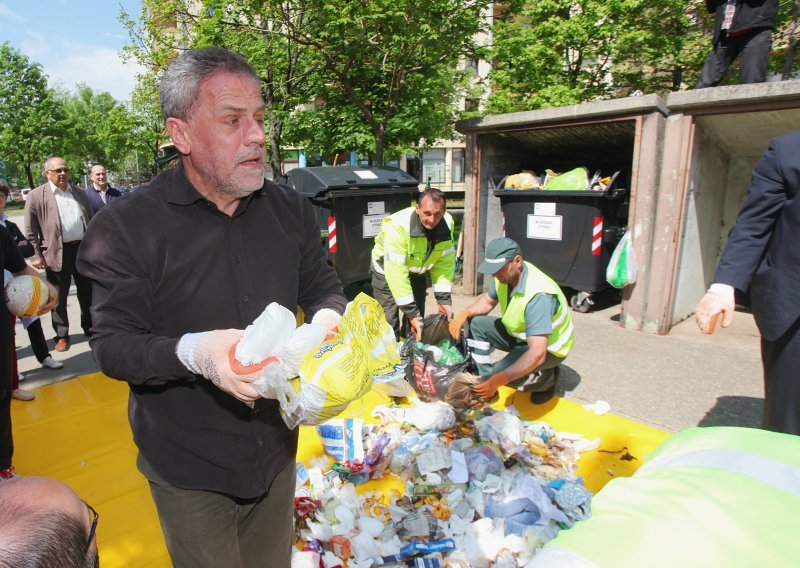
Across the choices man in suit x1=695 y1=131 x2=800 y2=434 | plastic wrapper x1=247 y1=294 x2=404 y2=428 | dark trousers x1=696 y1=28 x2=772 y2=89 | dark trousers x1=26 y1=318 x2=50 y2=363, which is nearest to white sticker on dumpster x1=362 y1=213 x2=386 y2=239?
dark trousers x1=26 y1=318 x2=50 y2=363

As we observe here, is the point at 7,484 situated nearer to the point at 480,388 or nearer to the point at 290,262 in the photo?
the point at 290,262

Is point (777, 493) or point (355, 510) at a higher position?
point (777, 493)

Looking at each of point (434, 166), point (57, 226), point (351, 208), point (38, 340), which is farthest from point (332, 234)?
point (434, 166)

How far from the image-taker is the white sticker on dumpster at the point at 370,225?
585 cm

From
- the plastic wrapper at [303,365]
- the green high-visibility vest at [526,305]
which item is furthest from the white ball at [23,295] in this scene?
the green high-visibility vest at [526,305]

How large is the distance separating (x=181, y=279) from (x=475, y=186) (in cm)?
566

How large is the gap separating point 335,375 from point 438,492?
6.34ft

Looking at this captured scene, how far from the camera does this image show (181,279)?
1.34 meters

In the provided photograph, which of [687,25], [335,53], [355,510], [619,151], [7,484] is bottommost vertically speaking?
[355,510]

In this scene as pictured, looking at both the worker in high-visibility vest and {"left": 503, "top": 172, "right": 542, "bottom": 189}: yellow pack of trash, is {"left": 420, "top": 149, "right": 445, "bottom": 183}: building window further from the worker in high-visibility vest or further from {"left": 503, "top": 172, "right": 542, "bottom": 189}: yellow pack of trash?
the worker in high-visibility vest

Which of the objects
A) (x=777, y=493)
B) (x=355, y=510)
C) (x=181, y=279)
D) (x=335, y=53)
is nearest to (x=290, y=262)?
(x=181, y=279)

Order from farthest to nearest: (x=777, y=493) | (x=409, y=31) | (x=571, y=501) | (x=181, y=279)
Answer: (x=409, y=31), (x=571, y=501), (x=181, y=279), (x=777, y=493)

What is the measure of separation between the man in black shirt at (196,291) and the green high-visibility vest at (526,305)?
217 cm

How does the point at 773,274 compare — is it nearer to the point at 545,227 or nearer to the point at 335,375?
the point at 335,375
